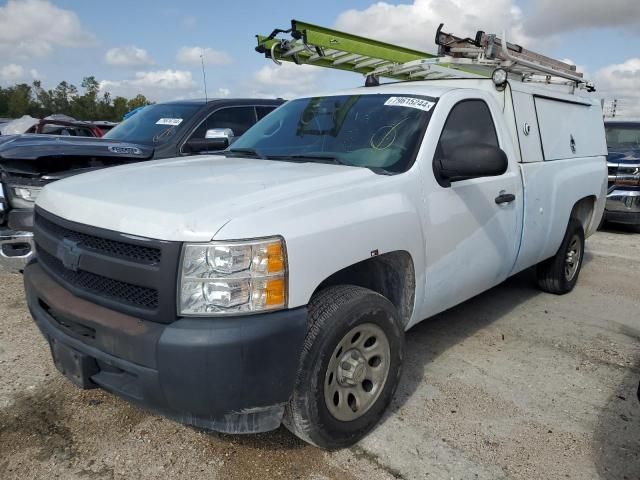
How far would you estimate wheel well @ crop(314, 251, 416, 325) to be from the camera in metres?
2.93

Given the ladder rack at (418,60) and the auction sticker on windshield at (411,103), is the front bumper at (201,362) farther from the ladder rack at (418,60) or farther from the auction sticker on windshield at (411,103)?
the ladder rack at (418,60)

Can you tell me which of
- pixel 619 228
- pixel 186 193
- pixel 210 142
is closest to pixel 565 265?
pixel 210 142

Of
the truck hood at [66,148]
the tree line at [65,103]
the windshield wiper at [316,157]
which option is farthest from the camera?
the tree line at [65,103]

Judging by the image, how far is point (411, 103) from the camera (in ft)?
11.2

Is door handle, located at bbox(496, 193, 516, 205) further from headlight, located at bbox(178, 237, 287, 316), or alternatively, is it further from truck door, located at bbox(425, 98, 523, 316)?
headlight, located at bbox(178, 237, 287, 316)

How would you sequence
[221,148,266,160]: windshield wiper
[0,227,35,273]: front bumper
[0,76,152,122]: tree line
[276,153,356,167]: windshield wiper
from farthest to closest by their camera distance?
1. [0,76,152,122]: tree line
2. [0,227,35,273]: front bumper
3. [221,148,266,160]: windshield wiper
4. [276,153,356,167]: windshield wiper

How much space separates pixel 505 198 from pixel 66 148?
→ 3676 millimetres

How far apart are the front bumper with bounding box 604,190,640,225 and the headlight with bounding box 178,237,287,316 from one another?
811 centimetres

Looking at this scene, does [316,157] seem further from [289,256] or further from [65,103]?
[65,103]

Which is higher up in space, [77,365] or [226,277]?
[226,277]

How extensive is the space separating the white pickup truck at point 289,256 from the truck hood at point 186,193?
0.01 m

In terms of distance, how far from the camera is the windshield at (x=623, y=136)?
9633mm

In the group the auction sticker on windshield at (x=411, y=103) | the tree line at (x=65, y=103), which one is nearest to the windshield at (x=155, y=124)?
the auction sticker on windshield at (x=411, y=103)

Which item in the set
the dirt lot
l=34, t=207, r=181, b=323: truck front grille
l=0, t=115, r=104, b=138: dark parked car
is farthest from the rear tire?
l=0, t=115, r=104, b=138: dark parked car
